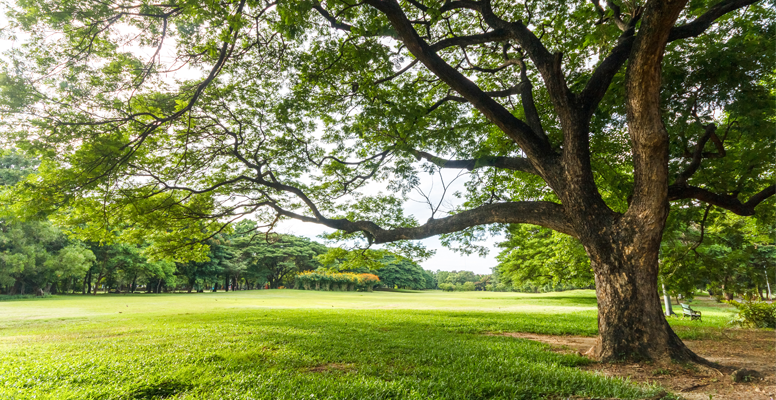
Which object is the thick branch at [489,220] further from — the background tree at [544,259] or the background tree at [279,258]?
the background tree at [279,258]

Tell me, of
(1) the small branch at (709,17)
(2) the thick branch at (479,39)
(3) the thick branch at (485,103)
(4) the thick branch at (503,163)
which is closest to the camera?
(1) the small branch at (709,17)

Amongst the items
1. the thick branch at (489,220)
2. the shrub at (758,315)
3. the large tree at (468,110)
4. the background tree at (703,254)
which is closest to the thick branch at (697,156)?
the large tree at (468,110)

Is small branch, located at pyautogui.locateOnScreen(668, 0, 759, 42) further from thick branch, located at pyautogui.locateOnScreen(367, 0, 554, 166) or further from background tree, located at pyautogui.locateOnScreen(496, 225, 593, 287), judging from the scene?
background tree, located at pyautogui.locateOnScreen(496, 225, 593, 287)

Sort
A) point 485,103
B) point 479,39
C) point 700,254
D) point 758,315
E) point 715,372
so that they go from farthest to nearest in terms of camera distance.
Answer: point 700,254 → point 758,315 → point 479,39 → point 485,103 → point 715,372

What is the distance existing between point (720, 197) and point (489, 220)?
15.8ft

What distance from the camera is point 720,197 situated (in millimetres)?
6844

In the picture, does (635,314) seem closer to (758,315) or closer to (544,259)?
(758,315)

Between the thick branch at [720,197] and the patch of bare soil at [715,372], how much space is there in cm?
279

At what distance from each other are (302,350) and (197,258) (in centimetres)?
886

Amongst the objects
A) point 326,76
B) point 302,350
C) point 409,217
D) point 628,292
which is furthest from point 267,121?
point 628,292

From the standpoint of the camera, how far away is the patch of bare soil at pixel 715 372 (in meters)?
3.96

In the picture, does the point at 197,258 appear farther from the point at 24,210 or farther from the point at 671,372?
the point at 671,372

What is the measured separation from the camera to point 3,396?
390 cm

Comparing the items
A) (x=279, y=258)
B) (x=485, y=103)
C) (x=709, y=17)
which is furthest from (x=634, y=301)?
(x=279, y=258)
